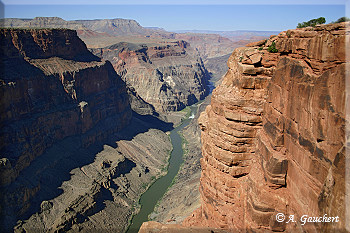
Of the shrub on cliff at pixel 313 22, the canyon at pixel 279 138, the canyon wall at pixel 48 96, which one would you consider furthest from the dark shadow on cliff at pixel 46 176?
the shrub on cliff at pixel 313 22

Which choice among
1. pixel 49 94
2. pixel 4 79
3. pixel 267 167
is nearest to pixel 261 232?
pixel 267 167

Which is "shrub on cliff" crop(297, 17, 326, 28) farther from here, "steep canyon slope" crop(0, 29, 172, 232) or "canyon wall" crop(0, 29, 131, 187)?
"canyon wall" crop(0, 29, 131, 187)

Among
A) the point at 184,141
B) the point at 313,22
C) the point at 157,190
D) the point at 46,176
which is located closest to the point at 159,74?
the point at 184,141

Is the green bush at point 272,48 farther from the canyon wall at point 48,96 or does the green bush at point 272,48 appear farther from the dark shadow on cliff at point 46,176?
the canyon wall at point 48,96

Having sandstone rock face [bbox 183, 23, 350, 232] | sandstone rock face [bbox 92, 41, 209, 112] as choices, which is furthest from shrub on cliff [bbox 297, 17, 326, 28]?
sandstone rock face [bbox 92, 41, 209, 112]

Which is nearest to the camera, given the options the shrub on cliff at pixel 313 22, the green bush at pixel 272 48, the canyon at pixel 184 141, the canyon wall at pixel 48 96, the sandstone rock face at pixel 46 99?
the canyon at pixel 184 141
